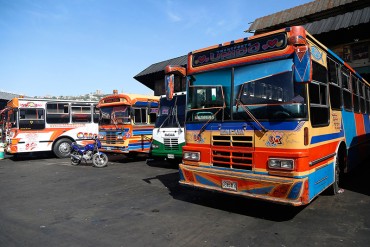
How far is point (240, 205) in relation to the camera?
5691 millimetres

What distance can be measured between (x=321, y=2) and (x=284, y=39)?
52.6 ft

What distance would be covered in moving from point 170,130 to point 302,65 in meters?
6.85

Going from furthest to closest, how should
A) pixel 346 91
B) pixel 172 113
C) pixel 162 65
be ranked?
1. pixel 162 65
2. pixel 172 113
3. pixel 346 91

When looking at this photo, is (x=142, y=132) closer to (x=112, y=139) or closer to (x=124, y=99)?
(x=112, y=139)

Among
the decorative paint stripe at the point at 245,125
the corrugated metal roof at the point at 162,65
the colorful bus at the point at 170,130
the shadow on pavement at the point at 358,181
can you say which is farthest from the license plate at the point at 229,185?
the corrugated metal roof at the point at 162,65

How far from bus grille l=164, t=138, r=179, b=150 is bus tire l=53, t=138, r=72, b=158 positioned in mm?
6978

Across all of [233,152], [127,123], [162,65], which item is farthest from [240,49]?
[162,65]

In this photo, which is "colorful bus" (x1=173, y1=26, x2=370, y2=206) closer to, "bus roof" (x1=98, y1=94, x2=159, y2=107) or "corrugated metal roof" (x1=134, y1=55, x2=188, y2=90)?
"bus roof" (x1=98, y1=94, x2=159, y2=107)

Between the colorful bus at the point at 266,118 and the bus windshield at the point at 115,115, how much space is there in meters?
6.91

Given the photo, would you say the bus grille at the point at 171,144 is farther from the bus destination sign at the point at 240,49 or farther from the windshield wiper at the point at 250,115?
the windshield wiper at the point at 250,115

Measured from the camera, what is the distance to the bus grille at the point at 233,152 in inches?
190

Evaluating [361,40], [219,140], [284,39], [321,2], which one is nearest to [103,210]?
[219,140]

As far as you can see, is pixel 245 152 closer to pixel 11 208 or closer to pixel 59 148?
pixel 11 208

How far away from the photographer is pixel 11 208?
19.2 ft
